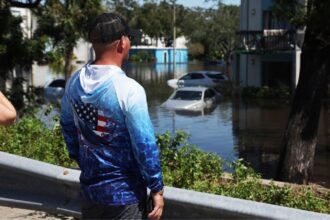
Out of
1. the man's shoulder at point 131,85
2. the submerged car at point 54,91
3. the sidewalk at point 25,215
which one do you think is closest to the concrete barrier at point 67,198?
the sidewalk at point 25,215

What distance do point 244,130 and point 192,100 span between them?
7.88 meters

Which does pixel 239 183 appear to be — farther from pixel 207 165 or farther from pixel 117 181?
pixel 117 181

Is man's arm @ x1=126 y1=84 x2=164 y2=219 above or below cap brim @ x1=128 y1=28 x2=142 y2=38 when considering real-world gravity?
below

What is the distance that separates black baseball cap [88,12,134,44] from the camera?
298 centimetres

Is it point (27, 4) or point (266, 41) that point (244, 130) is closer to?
point (27, 4)

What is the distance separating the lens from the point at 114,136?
9.60 ft

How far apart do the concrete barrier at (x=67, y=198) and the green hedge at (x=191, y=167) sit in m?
1.34

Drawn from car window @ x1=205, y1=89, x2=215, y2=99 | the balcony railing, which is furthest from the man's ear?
the balcony railing

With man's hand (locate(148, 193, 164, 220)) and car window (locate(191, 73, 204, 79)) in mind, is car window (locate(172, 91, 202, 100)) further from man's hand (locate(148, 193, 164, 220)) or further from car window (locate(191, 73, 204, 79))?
man's hand (locate(148, 193, 164, 220))

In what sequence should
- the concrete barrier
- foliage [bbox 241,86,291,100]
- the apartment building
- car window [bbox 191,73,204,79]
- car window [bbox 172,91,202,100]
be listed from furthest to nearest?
car window [bbox 191,73,204,79], the apartment building, foliage [bbox 241,86,291,100], car window [bbox 172,91,202,100], the concrete barrier

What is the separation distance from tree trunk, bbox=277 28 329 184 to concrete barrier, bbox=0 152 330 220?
606 centimetres

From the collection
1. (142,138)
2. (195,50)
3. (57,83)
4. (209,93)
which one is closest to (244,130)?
(209,93)

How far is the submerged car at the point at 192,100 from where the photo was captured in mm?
28884

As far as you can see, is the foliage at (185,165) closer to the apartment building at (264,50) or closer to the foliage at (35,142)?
the foliage at (35,142)
